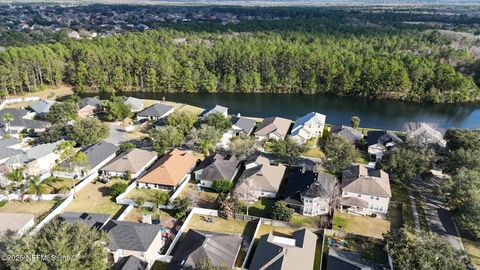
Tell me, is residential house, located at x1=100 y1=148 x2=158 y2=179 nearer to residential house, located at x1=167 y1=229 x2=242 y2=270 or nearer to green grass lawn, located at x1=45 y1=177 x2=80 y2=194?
green grass lawn, located at x1=45 y1=177 x2=80 y2=194

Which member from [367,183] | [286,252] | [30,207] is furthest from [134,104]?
[286,252]

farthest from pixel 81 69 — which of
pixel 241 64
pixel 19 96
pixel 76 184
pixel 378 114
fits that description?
pixel 378 114

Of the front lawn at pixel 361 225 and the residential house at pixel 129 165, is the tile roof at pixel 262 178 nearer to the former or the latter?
the front lawn at pixel 361 225

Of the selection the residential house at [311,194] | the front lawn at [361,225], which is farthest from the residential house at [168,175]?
the front lawn at [361,225]

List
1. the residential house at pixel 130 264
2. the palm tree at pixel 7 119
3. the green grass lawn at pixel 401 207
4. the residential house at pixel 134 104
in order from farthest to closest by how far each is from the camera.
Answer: the residential house at pixel 134 104 < the palm tree at pixel 7 119 < the green grass lawn at pixel 401 207 < the residential house at pixel 130 264

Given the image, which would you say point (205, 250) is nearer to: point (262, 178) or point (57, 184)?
point (262, 178)

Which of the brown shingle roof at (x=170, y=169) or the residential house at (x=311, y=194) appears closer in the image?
the residential house at (x=311, y=194)

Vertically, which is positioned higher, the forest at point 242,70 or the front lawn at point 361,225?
the forest at point 242,70
